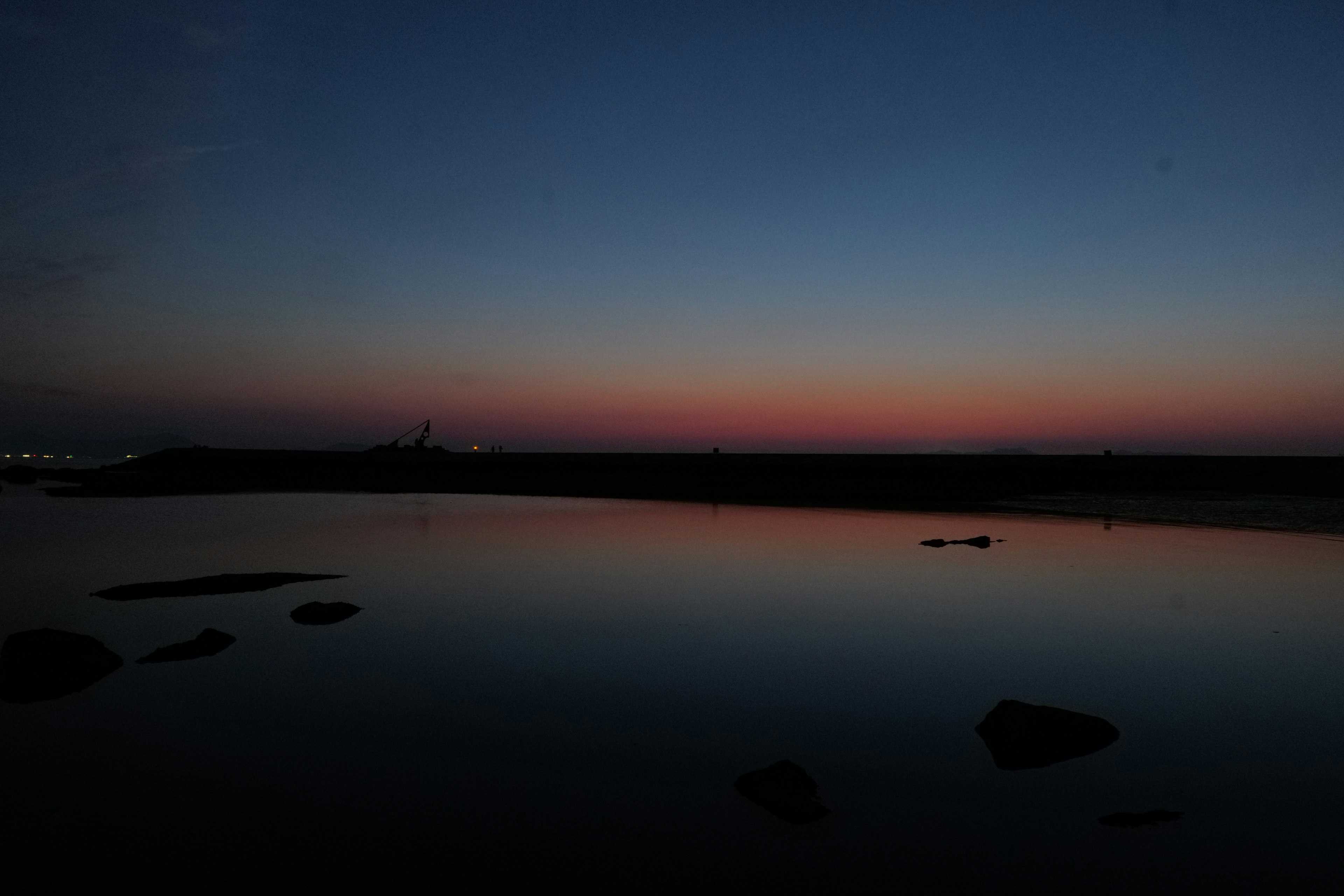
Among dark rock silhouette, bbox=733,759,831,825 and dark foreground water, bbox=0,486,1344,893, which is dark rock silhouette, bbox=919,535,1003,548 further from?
dark rock silhouette, bbox=733,759,831,825

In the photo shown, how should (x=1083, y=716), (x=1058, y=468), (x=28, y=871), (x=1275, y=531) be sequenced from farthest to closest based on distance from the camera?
1. (x=1058, y=468)
2. (x=1275, y=531)
3. (x=1083, y=716)
4. (x=28, y=871)

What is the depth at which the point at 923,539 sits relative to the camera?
110 feet

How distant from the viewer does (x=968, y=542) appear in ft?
104

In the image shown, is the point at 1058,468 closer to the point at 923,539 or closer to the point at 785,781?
the point at 923,539

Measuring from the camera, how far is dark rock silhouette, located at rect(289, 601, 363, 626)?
56.9 feet

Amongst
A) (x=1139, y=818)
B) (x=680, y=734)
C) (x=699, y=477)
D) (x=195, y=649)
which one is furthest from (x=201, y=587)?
(x=699, y=477)

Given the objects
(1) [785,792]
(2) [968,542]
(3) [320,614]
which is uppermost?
(2) [968,542]

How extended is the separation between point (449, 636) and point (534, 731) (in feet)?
20.4

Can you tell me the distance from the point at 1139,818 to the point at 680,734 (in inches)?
217

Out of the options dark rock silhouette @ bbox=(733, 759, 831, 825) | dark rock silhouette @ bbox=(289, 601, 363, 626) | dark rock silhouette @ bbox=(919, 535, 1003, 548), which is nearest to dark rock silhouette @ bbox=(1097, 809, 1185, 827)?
dark rock silhouette @ bbox=(733, 759, 831, 825)

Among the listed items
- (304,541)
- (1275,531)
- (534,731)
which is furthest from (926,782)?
(1275,531)

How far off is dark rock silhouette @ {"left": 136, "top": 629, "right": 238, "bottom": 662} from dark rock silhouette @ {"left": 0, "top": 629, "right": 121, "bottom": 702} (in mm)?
724

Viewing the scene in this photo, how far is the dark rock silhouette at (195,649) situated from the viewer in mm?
14266

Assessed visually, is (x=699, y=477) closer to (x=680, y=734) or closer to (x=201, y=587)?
(x=201, y=587)
